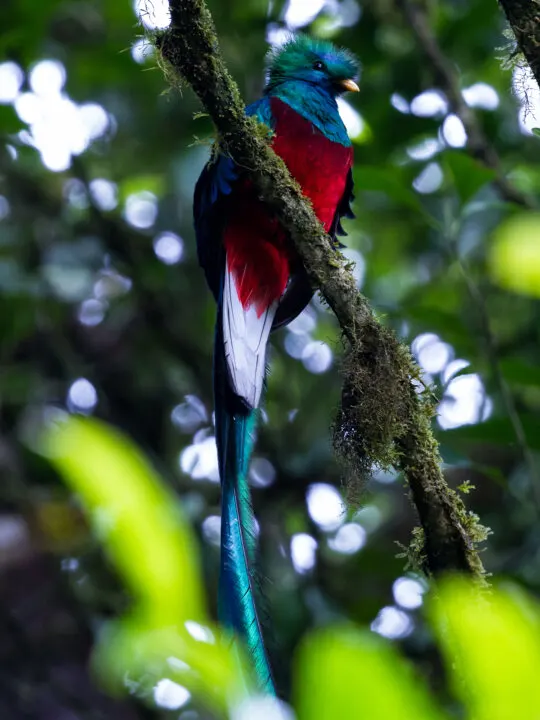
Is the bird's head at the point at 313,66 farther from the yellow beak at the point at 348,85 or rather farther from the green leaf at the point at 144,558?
the green leaf at the point at 144,558

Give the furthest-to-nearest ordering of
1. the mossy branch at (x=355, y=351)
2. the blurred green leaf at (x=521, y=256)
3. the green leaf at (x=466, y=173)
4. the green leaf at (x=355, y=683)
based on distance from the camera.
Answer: the green leaf at (x=466, y=173), the mossy branch at (x=355, y=351), the blurred green leaf at (x=521, y=256), the green leaf at (x=355, y=683)

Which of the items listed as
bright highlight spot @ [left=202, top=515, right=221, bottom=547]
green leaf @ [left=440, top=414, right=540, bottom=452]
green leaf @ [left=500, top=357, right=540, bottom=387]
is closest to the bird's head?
green leaf @ [left=500, top=357, right=540, bottom=387]

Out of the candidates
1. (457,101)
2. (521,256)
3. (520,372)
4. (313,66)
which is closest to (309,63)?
(313,66)

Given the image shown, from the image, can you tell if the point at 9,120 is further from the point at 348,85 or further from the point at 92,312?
the point at 92,312

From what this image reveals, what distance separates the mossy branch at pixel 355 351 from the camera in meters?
1.72

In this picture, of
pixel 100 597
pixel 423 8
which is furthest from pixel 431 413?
pixel 423 8

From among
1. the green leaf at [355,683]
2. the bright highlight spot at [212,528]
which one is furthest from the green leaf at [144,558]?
the bright highlight spot at [212,528]

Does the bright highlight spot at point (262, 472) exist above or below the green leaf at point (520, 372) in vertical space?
above

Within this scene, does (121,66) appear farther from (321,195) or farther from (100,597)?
(100,597)

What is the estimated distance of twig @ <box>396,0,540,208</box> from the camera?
333cm

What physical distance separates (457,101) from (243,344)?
1.39 m

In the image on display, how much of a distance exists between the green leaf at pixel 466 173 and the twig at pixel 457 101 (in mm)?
549

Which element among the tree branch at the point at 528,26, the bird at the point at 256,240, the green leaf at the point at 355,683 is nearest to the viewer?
the green leaf at the point at 355,683

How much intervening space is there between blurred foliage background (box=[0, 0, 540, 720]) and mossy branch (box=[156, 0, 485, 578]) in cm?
82
